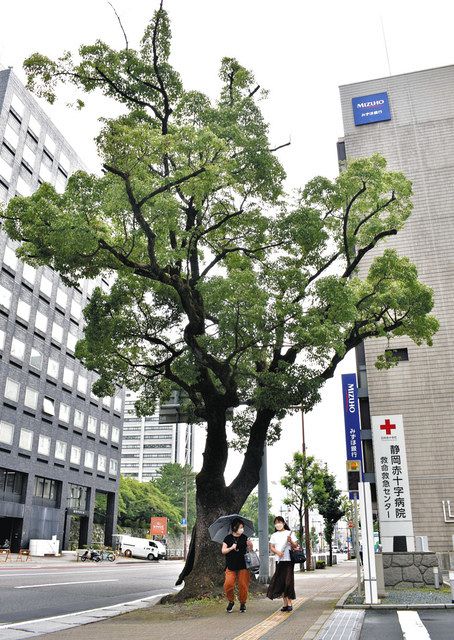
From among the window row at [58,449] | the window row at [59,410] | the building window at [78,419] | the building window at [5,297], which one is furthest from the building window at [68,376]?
the building window at [5,297]

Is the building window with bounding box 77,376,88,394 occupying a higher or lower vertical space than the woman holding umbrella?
higher

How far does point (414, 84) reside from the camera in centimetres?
2639

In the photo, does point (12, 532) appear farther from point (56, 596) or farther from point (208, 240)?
point (208, 240)

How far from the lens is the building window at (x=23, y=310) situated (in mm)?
42531

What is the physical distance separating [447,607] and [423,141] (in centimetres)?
2085

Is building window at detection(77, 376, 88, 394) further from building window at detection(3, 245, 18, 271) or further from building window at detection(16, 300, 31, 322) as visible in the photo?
building window at detection(3, 245, 18, 271)

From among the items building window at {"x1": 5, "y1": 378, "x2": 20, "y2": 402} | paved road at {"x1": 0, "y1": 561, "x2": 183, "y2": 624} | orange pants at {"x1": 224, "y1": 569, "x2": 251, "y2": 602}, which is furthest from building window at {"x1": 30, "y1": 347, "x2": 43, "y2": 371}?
orange pants at {"x1": 224, "y1": 569, "x2": 251, "y2": 602}

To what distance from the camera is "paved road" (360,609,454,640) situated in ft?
22.2

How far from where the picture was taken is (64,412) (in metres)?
48.9

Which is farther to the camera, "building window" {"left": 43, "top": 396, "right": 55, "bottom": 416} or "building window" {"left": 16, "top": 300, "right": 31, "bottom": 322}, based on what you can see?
"building window" {"left": 43, "top": 396, "right": 55, "bottom": 416}

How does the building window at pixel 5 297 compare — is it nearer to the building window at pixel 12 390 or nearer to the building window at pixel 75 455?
the building window at pixel 12 390

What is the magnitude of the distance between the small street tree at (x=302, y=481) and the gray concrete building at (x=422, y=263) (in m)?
8.85

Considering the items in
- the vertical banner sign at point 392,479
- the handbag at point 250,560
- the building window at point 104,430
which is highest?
the building window at point 104,430

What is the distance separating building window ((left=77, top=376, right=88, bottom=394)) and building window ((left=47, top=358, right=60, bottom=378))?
12.8 ft
